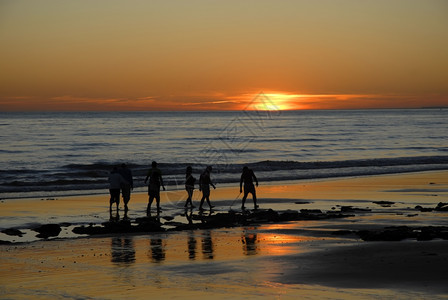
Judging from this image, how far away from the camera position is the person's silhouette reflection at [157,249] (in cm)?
1410

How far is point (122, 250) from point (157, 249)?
Answer: 0.81 m

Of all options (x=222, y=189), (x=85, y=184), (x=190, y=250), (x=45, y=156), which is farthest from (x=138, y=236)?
(x=45, y=156)

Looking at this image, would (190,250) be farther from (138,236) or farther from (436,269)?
(436,269)

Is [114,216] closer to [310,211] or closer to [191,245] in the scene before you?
[310,211]

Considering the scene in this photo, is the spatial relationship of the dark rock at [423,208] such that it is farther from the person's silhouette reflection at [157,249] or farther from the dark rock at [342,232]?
the person's silhouette reflection at [157,249]

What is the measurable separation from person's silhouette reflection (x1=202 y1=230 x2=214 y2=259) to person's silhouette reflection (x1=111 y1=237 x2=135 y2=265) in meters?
1.62

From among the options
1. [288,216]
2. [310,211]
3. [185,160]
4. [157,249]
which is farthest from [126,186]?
[185,160]

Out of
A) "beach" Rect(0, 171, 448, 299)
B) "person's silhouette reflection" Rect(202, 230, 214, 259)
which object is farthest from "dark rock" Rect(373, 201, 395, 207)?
"person's silhouette reflection" Rect(202, 230, 214, 259)

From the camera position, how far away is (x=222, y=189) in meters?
31.5

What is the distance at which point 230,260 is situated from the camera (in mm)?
13711

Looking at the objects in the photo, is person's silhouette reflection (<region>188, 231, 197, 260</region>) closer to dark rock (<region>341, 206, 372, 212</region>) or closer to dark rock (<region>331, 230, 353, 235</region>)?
dark rock (<region>331, 230, 353, 235</region>)

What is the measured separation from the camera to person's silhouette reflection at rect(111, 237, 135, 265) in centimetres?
1389

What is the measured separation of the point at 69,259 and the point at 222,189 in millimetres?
17667

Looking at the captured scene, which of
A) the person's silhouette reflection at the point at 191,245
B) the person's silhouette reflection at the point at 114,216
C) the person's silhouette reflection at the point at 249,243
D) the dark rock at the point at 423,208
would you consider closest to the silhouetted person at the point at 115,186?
the person's silhouette reflection at the point at 114,216
